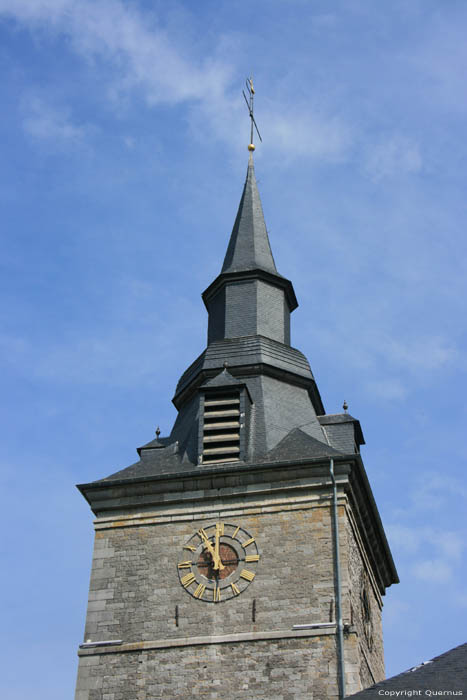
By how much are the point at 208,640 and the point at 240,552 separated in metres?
1.57

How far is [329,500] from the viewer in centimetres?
1906

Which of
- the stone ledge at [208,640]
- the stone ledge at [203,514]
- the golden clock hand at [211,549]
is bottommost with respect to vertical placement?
the stone ledge at [208,640]

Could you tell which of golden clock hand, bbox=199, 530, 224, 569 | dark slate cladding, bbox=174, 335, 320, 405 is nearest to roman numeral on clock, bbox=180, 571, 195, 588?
golden clock hand, bbox=199, 530, 224, 569

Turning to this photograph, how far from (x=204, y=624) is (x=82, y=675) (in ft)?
6.79

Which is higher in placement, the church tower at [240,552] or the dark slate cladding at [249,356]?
the dark slate cladding at [249,356]

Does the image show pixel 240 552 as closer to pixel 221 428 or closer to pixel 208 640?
pixel 208 640

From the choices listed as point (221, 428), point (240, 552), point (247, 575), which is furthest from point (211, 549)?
point (221, 428)

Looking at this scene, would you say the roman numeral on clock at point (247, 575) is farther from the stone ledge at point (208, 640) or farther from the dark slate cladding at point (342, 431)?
the dark slate cladding at point (342, 431)

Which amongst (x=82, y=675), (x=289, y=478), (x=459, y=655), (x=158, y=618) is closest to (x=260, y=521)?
(x=289, y=478)

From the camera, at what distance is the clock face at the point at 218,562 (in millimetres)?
18484

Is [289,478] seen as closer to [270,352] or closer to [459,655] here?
[270,352]

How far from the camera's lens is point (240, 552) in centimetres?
1878

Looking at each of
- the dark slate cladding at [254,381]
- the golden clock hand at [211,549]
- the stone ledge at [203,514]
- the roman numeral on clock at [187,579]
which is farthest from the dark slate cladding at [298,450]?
the roman numeral on clock at [187,579]

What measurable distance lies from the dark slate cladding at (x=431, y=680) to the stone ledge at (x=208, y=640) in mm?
3045
